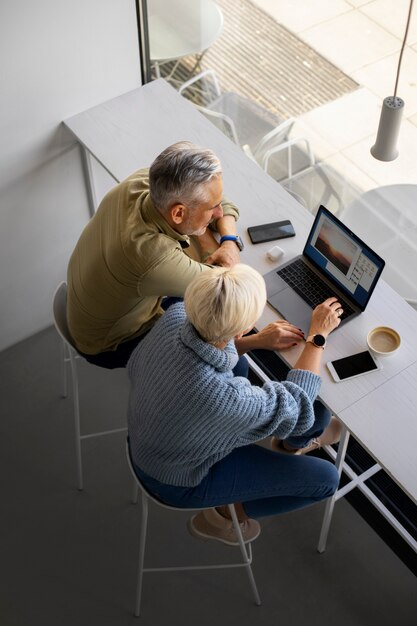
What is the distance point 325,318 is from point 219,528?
825 mm

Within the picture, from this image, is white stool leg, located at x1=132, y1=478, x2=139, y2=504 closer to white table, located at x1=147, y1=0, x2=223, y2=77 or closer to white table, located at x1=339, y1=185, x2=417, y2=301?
white table, located at x1=339, y1=185, x2=417, y2=301

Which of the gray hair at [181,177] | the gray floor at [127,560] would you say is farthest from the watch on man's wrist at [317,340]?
the gray floor at [127,560]

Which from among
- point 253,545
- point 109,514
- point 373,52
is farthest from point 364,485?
point 373,52

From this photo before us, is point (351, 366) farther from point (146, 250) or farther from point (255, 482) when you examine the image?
point (146, 250)

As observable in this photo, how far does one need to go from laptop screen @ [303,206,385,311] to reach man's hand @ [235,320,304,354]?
23cm

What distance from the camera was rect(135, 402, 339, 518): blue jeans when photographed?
7.25 feet

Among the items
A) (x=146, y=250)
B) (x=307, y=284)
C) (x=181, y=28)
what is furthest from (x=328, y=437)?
(x=181, y=28)

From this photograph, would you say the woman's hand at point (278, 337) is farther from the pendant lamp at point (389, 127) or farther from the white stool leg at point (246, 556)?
the pendant lamp at point (389, 127)

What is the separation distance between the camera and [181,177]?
7.15 ft

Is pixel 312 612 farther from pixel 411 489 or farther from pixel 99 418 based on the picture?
pixel 99 418

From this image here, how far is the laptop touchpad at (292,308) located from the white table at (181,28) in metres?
1.33

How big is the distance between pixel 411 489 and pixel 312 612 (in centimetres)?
83

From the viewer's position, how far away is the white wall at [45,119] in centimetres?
270

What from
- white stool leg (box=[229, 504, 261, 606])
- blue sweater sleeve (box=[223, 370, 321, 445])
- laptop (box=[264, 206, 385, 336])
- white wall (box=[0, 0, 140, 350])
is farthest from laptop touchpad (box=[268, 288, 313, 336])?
white wall (box=[0, 0, 140, 350])
